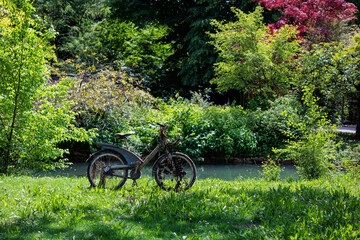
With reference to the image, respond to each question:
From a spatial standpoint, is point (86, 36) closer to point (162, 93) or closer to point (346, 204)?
point (162, 93)

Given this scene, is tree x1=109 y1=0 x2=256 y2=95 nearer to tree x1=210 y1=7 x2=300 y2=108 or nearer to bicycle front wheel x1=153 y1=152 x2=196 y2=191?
tree x1=210 y1=7 x2=300 y2=108

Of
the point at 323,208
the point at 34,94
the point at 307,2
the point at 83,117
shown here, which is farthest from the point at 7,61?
the point at 307,2

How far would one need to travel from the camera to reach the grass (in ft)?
11.8

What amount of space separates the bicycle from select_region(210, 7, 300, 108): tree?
8.05m

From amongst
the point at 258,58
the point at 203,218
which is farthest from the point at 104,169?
the point at 258,58

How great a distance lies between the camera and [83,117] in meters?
10.8

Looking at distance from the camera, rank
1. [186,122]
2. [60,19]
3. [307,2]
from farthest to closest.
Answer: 1. [60,19]
2. [307,2]
3. [186,122]

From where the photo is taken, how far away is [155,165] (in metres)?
5.50

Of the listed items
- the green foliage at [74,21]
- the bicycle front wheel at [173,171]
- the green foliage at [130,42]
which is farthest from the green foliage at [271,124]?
the green foliage at [74,21]

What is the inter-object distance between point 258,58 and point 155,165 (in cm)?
848

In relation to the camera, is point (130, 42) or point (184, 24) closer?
point (184, 24)

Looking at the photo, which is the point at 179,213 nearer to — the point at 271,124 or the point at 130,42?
the point at 271,124

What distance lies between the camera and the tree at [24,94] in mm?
6660

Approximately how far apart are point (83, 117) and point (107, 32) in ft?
50.5
